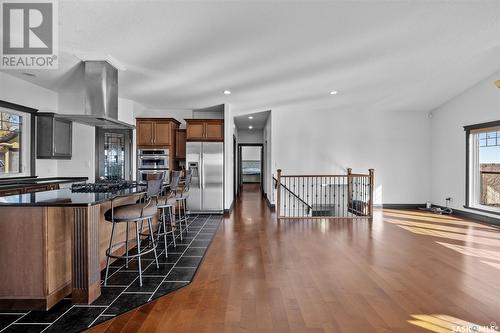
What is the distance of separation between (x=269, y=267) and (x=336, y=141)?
535 cm

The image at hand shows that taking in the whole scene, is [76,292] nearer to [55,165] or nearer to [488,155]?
[55,165]

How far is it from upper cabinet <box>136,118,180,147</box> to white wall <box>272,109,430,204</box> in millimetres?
3032

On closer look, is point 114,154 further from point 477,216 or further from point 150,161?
point 477,216

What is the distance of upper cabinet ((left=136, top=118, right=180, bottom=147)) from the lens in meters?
5.84

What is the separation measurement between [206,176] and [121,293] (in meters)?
3.77

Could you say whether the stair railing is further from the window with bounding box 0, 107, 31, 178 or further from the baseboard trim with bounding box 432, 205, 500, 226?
the window with bounding box 0, 107, 31, 178

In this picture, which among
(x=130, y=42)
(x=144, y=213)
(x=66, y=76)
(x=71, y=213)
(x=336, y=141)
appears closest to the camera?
(x=71, y=213)

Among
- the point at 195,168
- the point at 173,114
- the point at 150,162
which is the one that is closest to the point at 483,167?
the point at 195,168

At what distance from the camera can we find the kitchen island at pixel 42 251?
6.73ft

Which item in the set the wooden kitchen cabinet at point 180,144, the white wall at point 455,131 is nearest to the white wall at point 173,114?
the wooden kitchen cabinet at point 180,144

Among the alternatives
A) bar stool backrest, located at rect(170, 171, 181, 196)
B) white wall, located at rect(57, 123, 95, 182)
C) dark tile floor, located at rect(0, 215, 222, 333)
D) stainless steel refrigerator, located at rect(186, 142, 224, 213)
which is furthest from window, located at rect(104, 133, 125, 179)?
dark tile floor, located at rect(0, 215, 222, 333)

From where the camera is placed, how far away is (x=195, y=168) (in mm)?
6000

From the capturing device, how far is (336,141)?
7.41 meters

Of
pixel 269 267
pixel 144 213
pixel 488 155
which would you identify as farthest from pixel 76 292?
pixel 488 155
